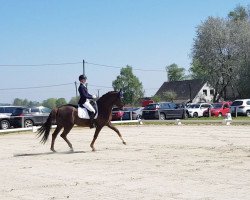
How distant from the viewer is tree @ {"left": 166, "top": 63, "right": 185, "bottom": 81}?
158m

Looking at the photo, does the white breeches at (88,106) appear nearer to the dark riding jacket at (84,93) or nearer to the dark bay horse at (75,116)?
the dark riding jacket at (84,93)

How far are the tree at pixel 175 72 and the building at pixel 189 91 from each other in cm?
2985

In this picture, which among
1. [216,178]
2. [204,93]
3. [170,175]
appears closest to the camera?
[216,178]

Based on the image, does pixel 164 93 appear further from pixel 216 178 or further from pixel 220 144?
pixel 216 178

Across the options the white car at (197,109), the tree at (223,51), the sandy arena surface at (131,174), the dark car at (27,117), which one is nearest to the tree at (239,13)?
the tree at (223,51)

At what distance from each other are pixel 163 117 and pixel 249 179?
35.5 meters

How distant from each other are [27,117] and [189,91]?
276 ft

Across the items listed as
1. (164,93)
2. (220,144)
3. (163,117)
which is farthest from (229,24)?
(220,144)

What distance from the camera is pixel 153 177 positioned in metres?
10.4

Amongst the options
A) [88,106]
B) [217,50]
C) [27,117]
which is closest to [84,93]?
[88,106]

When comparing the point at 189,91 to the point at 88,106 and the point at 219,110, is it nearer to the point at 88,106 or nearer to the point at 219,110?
the point at 219,110

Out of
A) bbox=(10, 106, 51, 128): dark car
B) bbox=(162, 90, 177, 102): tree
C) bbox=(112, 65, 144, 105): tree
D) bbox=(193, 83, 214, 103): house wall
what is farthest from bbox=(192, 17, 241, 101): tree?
bbox=(112, 65, 144, 105): tree

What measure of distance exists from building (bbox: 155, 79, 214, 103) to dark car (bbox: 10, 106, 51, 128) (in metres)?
76.0

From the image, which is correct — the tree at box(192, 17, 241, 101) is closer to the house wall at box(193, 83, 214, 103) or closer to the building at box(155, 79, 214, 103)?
the building at box(155, 79, 214, 103)
